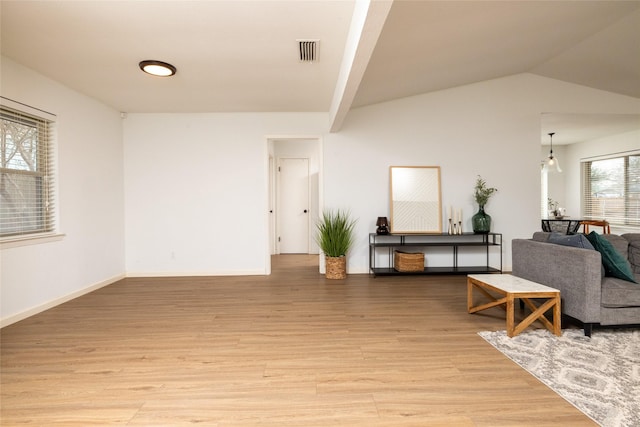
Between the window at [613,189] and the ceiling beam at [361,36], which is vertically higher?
the ceiling beam at [361,36]

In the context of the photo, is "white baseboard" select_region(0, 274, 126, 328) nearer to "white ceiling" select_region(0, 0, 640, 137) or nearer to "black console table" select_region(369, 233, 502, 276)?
→ "white ceiling" select_region(0, 0, 640, 137)

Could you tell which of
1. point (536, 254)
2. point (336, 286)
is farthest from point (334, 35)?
point (336, 286)

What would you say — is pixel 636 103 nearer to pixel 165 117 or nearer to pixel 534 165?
pixel 534 165

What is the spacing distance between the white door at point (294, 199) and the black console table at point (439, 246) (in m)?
2.34

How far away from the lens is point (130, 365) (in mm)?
2158

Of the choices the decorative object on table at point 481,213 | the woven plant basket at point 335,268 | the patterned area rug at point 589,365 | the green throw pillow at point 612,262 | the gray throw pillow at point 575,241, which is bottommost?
the patterned area rug at point 589,365

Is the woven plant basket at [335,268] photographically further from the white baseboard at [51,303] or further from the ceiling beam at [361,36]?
the white baseboard at [51,303]

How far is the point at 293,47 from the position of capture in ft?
9.43

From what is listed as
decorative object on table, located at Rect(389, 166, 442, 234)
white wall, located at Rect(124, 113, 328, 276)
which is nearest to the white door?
white wall, located at Rect(124, 113, 328, 276)

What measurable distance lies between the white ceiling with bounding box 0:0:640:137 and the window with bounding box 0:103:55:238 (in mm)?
585

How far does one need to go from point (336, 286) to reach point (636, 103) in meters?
5.41

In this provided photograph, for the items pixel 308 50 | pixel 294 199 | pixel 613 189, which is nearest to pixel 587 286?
pixel 308 50

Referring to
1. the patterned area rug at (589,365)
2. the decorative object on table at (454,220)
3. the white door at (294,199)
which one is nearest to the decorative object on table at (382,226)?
the decorative object on table at (454,220)

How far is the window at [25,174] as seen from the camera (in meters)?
3.02
